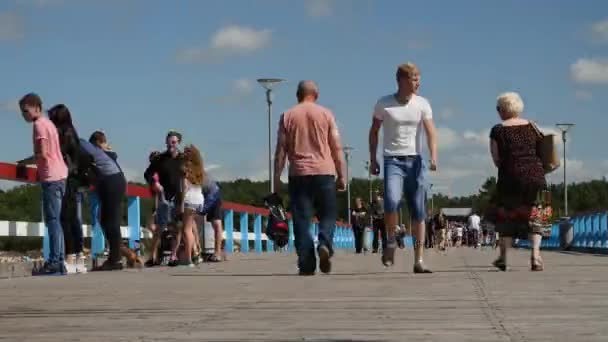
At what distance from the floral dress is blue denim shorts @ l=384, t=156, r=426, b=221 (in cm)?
94

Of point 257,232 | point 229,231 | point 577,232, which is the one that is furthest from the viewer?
point 577,232

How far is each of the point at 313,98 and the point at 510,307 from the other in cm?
546

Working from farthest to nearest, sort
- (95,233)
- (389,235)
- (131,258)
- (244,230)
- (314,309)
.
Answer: (244,230) < (95,233) < (131,258) < (389,235) < (314,309)

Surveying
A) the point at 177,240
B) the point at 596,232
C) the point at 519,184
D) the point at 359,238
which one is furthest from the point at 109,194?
the point at 596,232

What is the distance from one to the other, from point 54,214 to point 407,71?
371 cm

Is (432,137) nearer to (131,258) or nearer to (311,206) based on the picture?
(311,206)

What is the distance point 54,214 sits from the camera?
12500mm

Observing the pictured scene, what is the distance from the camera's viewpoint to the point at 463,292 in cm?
850

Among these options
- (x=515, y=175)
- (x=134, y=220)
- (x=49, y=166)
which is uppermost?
(x=49, y=166)

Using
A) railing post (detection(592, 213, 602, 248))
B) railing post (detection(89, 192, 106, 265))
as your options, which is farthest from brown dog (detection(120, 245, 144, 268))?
railing post (detection(592, 213, 602, 248))

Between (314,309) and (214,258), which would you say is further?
(214,258)

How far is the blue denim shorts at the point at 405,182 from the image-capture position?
12.0 meters

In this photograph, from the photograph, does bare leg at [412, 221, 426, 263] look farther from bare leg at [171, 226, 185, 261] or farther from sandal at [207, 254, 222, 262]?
sandal at [207, 254, 222, 262]

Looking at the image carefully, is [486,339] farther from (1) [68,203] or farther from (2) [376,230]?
(2) [376,230]
